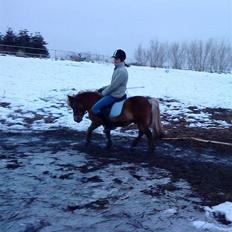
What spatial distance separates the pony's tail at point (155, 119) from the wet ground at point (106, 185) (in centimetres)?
43

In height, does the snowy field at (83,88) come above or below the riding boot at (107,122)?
below

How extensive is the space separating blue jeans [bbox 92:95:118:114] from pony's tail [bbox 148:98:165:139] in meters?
0.86

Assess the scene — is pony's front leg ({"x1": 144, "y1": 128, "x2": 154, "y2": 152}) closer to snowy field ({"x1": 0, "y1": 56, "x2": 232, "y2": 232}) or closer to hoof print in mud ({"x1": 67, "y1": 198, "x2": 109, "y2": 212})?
snowy field ({"x1": 0, "y1": 56, "x2": 232, "y2": 232})

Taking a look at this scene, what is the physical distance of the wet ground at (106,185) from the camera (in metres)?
5.35

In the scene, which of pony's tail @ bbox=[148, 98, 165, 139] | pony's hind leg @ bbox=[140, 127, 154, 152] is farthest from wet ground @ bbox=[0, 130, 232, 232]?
pony's tail @ bbox=[148, 98, 165, 139]

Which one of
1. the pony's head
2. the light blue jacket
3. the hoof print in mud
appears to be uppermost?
the light blue jacket

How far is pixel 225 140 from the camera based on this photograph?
11320 mm

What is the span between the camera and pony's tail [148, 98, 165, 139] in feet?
30.4

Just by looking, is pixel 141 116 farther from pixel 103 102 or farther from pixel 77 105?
Result: pixel 77 105

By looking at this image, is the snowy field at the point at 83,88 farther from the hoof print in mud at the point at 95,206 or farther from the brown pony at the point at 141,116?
the brown pony at the point at 141,116

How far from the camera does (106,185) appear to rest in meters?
6.77

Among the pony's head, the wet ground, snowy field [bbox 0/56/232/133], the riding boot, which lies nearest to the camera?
the wet ground

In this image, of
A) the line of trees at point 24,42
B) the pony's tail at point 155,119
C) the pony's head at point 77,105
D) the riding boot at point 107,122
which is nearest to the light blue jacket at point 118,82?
the riding boot at point 107,122

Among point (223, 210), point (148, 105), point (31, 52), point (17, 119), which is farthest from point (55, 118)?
point (31, 52)
